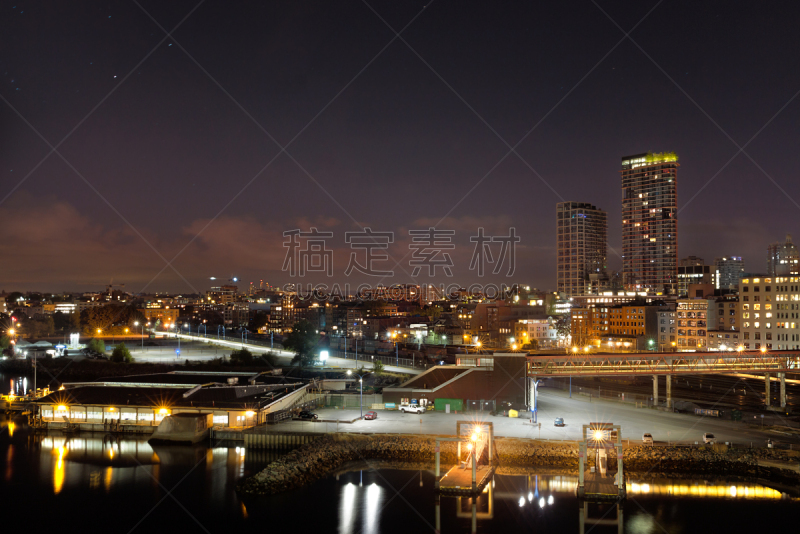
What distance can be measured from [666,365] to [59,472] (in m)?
17.7

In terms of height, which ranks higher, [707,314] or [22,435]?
[707,314]

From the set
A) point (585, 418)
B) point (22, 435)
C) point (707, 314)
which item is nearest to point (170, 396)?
point (22, 435)

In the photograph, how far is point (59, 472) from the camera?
45.7ft

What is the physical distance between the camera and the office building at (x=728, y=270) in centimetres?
9056

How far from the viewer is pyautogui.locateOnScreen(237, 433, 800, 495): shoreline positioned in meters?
12.6

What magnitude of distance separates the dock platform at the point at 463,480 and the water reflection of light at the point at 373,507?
4.21 feet

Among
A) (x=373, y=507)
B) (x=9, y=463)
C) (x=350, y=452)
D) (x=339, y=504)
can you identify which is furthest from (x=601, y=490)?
(x=9, y=463)

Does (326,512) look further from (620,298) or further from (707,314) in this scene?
(620,298)

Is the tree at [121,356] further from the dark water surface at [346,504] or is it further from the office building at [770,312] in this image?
the office building at [770,312]

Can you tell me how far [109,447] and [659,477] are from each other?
1387cm

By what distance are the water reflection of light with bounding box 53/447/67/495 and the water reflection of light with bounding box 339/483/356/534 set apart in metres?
6.14

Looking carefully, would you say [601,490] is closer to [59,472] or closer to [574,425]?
[574,425]

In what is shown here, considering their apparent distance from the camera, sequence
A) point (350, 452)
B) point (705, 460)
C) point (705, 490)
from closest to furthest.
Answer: point (705, 490) → point (705, 460) → point (350, 452)

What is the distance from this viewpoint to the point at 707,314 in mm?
38781
